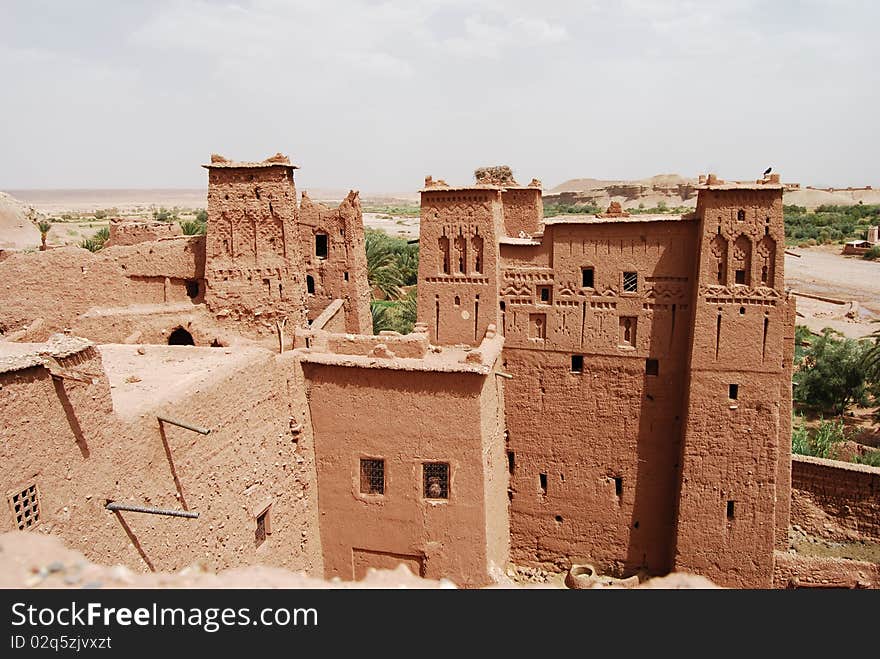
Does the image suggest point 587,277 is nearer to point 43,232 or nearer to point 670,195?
point 43,232

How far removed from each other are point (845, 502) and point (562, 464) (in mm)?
6886

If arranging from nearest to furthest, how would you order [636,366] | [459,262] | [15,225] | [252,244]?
[636,366] < [459,262] < [252,244] < [15,225]

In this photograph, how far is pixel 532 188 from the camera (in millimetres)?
19297

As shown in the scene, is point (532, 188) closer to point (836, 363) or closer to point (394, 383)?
point (394, 383)

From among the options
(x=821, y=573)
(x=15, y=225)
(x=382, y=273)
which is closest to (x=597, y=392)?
(x=821, y=573)

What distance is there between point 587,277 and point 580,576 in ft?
22.7

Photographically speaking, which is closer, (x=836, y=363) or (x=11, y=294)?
(x=11, y=294)

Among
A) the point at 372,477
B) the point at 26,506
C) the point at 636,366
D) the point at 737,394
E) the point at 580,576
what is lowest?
the point at 580,576

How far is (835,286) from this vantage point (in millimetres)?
47281

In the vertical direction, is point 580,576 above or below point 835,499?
below
